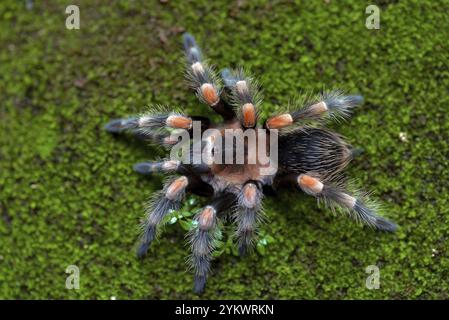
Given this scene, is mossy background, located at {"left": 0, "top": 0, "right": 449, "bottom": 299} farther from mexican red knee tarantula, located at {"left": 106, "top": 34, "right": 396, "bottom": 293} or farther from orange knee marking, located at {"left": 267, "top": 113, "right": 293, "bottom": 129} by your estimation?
orange knee marking, located at {"left": 267, "top": 113, "right": 293, "bottom": 129}

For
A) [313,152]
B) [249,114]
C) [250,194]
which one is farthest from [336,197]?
[249,114]

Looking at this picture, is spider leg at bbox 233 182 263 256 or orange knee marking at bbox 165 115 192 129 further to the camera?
orange knee marking at bbox 165 115 192 129

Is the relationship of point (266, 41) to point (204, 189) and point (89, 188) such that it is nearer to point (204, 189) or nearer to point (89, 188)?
point (204, 189)

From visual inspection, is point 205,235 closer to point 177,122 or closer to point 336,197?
point 177,122

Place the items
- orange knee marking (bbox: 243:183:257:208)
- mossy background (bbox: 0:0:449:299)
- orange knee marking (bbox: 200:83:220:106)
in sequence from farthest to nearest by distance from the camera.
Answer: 1. mossy background (bbox: 0:0:449:299)
2. orange knee marking (bbox: 200:83:220:106)
3. orange knee marking (bbox: 243:183:257:208)

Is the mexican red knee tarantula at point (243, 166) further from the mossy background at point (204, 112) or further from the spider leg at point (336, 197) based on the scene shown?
the mossy background at point (204, 112)

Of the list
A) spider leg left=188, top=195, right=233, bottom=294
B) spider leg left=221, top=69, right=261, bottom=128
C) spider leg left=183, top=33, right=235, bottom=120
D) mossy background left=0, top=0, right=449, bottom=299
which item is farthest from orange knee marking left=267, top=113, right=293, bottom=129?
spider leg left=188, top=195, right=233, bottom=294

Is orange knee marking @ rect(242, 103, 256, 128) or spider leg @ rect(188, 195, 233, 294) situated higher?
orange knee marking @ rect(242, 103, 256, 128)

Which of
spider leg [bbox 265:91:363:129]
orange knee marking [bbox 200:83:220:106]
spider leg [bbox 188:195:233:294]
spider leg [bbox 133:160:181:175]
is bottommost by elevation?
spider leg [bbox 188:195:233:294]
